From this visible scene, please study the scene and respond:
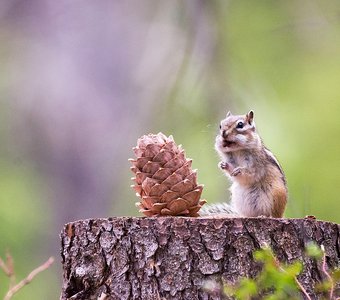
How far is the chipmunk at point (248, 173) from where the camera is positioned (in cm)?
334

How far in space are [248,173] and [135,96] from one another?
3.25 m

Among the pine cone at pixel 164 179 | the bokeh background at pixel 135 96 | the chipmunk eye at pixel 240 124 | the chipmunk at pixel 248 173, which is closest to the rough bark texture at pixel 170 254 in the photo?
the pine cone at pixel 164 179

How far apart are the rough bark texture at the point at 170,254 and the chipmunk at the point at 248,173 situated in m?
0.46

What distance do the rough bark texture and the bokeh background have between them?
312 centimetres

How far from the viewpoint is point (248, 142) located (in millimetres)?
3467

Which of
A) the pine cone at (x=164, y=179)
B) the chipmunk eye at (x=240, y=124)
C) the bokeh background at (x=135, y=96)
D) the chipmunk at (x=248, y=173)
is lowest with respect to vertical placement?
the pine cone at (x=164, y=179)

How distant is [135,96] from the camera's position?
659 cm

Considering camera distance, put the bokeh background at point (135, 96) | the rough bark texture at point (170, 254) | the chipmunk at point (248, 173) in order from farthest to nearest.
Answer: the bokeh background at point (135, 96) < the chipmunk at point (248, 173) < the rough bark texture at point (170, 254)

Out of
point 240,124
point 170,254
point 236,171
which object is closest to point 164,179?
point 170,254

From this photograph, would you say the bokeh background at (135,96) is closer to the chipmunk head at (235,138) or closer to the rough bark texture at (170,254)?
the chipmunk head at (235,138)

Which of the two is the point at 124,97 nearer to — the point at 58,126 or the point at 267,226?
the point at 58,126

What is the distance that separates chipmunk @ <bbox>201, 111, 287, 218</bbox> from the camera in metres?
3.34

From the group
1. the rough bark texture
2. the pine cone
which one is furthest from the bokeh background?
the rough bark texture

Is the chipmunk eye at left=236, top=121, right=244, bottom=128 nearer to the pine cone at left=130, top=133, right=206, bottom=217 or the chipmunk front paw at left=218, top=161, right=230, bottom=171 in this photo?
the chipmunk front paw at left=218, top=161, right=230, bottom=171
